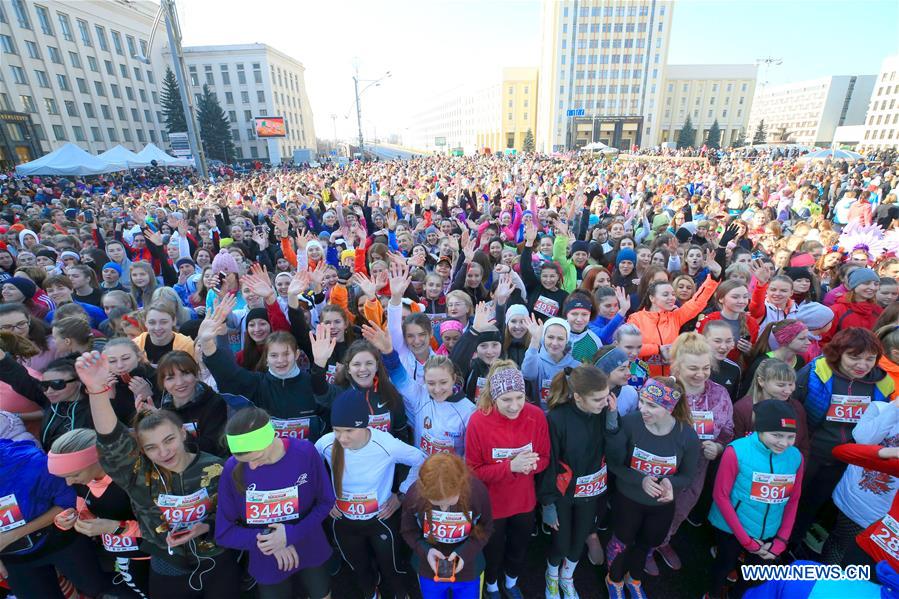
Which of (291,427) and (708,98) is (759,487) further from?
(708,98)

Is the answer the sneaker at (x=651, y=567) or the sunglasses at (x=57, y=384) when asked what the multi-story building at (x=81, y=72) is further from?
the sneaker at (x=651, y=567)

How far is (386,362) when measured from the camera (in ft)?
11.2

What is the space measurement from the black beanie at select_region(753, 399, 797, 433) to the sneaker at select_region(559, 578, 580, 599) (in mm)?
1657

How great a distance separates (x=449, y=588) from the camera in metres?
2.60

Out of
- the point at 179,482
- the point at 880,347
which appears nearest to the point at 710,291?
the point at 880,347

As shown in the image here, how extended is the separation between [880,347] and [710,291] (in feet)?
5.28

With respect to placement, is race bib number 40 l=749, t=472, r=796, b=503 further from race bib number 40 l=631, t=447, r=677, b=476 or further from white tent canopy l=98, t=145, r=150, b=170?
white tent canopy l=98, t=145, r=150, b=170

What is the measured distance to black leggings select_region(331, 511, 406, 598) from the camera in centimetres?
274

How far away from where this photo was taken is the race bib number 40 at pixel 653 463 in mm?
2646

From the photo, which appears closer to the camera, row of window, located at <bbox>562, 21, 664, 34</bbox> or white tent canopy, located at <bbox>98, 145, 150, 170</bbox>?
white tent canopy, located at <bbox>98, 145, 150, 170</bbox>

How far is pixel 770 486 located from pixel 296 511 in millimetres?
2882

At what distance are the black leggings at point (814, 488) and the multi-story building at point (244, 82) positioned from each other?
229ft

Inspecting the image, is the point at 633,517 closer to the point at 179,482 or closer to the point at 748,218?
the point at 179,482

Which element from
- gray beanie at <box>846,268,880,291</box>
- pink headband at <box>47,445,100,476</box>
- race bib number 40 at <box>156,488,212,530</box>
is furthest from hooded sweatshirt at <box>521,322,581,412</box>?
gray beanie at <box>846,268,880,291</box>
